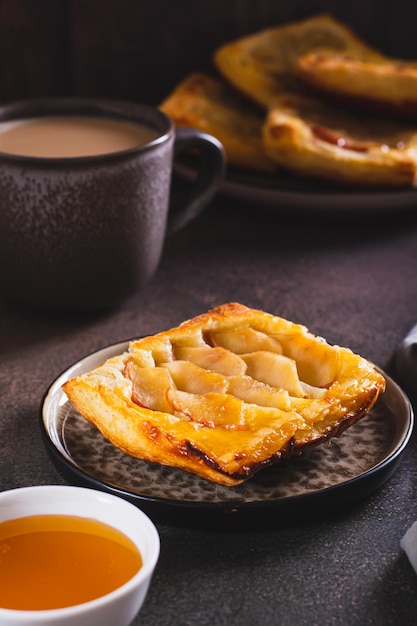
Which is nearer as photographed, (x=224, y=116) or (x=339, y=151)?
(x=339, y=151)

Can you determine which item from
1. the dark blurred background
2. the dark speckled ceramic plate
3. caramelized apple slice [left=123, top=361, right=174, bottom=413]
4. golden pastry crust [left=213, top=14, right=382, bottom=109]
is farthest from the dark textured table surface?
the dark blurred background

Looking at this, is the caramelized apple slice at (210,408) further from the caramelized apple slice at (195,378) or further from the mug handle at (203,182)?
the mug handle at (203,182)

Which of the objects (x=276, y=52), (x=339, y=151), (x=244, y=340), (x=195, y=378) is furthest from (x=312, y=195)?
(x=195, y=378)

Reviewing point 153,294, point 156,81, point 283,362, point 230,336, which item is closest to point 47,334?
point 153,294

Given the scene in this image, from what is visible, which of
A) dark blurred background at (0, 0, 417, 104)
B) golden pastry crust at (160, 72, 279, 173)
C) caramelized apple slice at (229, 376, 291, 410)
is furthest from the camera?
dark blurred background at (0, 0, 417, 104)

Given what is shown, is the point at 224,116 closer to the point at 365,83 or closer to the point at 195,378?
the point at 365,83

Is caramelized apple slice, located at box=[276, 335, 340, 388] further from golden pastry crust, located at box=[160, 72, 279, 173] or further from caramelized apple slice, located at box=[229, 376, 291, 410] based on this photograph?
golden pastry crust, located at box=[160, 72, 279, 173]

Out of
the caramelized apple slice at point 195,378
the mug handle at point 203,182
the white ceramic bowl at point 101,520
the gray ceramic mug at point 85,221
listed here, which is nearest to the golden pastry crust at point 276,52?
the mug handle at point 203,182
